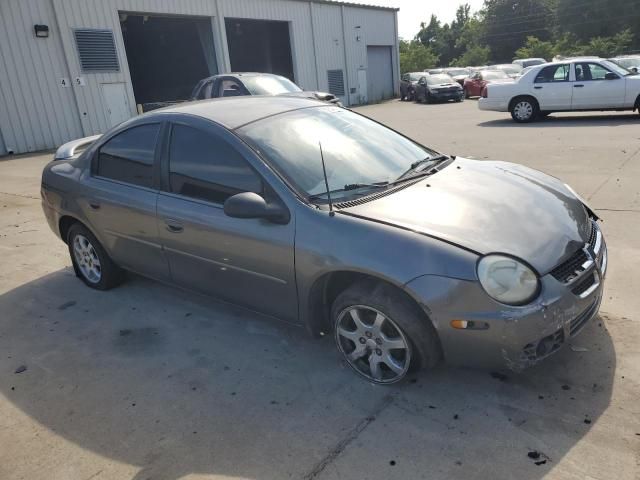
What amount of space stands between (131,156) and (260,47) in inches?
990

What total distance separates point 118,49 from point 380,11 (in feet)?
58.2

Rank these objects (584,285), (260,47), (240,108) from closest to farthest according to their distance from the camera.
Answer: (584,285)
(240,108)
(260,47)

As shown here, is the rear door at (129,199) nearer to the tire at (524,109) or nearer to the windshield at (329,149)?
the windshield at (329,149)

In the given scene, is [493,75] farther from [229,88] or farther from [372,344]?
[372,344]

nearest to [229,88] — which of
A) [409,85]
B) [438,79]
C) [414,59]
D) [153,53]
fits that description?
[438,79]

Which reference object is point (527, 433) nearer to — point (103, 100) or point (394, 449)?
point (394, 449)

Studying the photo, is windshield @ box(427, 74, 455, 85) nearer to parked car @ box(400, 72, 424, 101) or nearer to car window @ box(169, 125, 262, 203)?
parked car @ box(400, 72, 424, 101)

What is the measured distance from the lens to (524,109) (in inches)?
529

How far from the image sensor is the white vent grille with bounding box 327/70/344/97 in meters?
26.6

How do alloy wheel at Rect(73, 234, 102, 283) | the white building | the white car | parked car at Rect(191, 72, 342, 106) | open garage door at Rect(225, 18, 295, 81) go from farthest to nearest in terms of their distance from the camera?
open garage door at Rect(225, 18, 295, 81) < the white building < the white car < parked car at Rect(191, 72, 342, 106) < alloy wheel at Rect(73, 234, 102, 283)

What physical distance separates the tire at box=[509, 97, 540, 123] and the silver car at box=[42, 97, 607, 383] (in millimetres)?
10568

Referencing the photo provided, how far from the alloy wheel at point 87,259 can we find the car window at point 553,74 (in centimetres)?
1188

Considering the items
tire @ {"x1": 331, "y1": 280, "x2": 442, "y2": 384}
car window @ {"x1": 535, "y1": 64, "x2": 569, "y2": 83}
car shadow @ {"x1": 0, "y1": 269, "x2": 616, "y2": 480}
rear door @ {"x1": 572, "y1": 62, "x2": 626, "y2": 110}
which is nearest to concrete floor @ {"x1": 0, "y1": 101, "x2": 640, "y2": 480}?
car shadow @ {"x1": 0, "y1": 269, "x2": 616, "y2": 480}

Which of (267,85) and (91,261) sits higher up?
(267,85)
